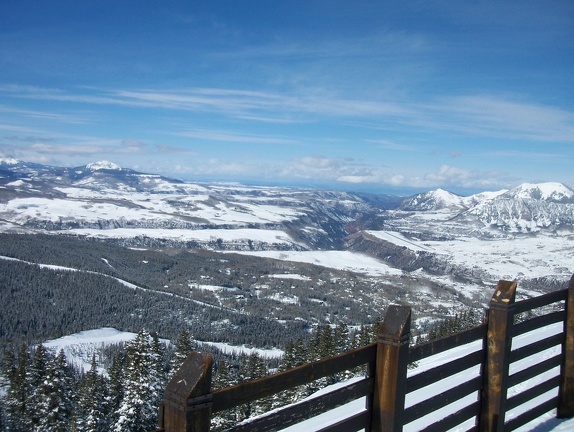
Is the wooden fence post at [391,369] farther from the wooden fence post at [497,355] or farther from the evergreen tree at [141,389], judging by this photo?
the evergreen tree at [141,389]

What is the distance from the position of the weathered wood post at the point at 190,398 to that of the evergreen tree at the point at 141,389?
26.7 m

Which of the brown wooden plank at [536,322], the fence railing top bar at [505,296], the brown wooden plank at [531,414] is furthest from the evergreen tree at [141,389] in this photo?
the fence railing top bar at [505,296]

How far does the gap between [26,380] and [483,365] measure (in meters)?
41.5

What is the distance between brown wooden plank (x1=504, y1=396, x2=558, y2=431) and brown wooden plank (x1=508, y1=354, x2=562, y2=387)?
793 mm

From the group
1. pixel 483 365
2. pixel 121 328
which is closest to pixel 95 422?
pixel 483 365

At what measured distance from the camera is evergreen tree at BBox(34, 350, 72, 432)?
35.1 meters

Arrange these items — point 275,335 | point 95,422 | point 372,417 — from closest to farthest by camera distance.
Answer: point 372,417
point 95,422
point 275,335

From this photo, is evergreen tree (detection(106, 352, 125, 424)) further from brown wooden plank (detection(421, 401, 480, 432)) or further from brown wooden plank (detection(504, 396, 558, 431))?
brown wooden plank (detection(421, 401, 480, 432))

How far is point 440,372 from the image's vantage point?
268 inches

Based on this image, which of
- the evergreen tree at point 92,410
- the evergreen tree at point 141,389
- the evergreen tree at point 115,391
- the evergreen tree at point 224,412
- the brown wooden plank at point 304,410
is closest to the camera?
the brown wooden plank at point 304,410

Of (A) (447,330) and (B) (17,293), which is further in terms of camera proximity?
(B) (17,293)

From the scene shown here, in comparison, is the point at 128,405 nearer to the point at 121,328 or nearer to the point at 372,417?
the point at 372,417

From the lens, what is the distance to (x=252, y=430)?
4.72 m

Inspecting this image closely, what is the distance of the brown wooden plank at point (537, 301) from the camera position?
26.6 ft
